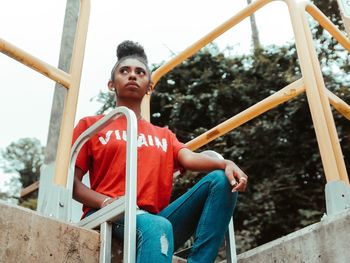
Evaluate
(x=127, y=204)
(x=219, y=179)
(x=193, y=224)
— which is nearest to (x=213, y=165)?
(x=219, y=179)

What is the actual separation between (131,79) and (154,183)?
510mm

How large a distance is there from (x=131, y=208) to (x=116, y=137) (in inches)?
19.8

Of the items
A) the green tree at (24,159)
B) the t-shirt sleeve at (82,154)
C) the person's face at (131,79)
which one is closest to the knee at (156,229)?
the t-shirt sleeve at (82,154)

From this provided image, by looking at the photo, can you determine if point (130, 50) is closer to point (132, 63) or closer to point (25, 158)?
point (132, 63)

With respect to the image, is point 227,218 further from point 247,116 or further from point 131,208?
point 247,116

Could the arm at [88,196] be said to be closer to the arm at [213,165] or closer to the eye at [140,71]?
the arm at [213,165]

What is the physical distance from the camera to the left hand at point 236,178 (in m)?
1.76

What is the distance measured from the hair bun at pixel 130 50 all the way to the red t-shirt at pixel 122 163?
1.10 feet

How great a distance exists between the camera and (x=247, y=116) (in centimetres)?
235

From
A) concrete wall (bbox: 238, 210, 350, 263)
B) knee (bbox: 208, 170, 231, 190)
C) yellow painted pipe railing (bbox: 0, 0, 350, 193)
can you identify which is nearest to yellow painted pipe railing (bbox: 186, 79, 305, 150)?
yellow painted pipe railing (bbox: 0, 0, 350, 193)

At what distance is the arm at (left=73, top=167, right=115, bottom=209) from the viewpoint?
1.87 m

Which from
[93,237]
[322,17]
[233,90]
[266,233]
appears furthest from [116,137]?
[233,90]

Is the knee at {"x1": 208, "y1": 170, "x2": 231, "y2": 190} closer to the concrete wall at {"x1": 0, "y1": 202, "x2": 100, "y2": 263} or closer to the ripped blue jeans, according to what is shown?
the ripped blue jeans

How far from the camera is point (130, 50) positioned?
2389 millimetres
